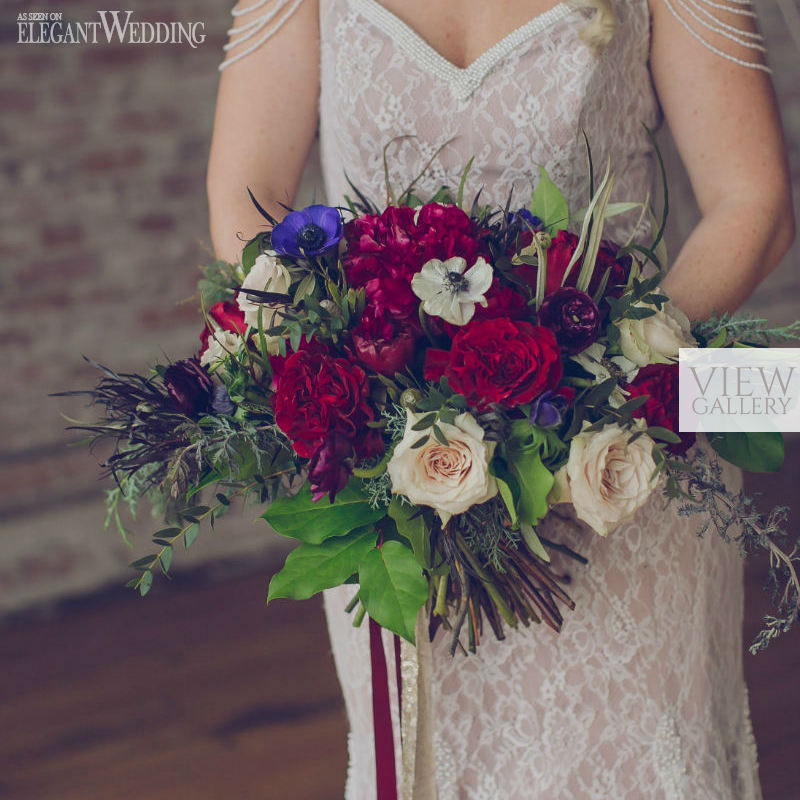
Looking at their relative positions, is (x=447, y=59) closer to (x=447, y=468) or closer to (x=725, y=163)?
(x=725, y=163)

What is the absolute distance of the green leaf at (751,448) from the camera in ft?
3.05

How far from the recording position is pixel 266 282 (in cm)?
86

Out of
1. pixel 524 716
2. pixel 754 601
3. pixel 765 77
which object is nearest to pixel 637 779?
pixel 524 716

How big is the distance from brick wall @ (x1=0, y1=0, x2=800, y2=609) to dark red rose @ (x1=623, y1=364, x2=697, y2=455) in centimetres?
250

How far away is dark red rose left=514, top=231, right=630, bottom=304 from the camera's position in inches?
33.0

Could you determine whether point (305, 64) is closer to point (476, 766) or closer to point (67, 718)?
point (476, 766)

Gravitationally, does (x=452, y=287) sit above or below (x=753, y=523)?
above

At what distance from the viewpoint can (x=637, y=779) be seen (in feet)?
3.67

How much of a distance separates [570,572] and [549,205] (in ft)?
1.35

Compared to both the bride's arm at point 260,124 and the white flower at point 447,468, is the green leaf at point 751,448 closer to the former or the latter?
the white flower at point 447,468

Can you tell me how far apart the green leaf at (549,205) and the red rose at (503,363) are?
0.54ft

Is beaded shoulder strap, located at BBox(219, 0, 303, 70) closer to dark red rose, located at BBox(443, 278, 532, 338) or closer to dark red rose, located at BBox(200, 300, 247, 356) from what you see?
dark red rose, located at BBox(200, 300, 247, 356)

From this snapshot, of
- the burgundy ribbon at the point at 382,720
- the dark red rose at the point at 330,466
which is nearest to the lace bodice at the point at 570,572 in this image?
the burgundy ribbon at the point at 382,720

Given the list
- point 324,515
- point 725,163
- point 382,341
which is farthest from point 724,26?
point 324,515
